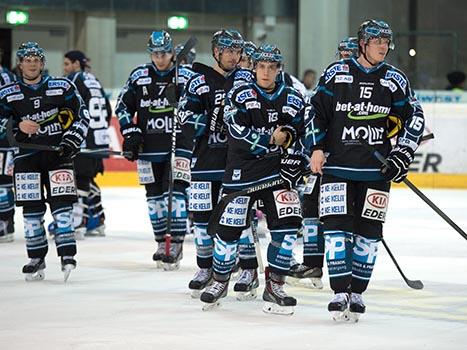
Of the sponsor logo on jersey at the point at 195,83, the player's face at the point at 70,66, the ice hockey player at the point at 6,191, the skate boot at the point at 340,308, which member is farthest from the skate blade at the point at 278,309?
the player's face at the point at 70,66

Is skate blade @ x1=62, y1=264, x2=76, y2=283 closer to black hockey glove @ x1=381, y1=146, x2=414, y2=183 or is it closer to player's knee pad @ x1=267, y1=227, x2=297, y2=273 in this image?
player's knee pad @ x1=267, y1=227, x2=297, y2=273

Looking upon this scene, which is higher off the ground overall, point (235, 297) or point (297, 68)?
point (297, 68)

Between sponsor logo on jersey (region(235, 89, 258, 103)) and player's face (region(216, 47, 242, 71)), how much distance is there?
0.68 metres

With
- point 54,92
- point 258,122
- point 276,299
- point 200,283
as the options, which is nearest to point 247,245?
point 200,283

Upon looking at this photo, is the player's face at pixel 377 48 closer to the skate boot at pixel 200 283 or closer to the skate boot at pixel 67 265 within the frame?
the skate boot at pixel 200 283

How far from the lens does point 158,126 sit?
902 cm

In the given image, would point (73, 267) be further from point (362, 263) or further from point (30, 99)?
point (362, 263)

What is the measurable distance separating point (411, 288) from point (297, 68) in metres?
13.2

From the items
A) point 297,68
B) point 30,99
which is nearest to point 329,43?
point 297,68

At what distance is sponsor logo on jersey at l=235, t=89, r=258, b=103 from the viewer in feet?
22.8

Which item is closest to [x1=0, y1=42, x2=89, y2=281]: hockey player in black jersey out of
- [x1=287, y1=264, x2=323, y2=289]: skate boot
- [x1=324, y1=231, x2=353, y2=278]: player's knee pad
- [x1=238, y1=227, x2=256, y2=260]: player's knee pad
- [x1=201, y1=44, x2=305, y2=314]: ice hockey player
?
[x1=238, y1=227, x2=256, y2=260]: player's knee pad

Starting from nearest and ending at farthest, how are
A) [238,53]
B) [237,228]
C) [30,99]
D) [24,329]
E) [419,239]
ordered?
[24,329]
[237,228]
[238,53]
[30,99]
[419,239]

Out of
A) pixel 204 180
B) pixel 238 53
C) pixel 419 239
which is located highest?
pixel 238 53

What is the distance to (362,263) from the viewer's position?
6844mm
